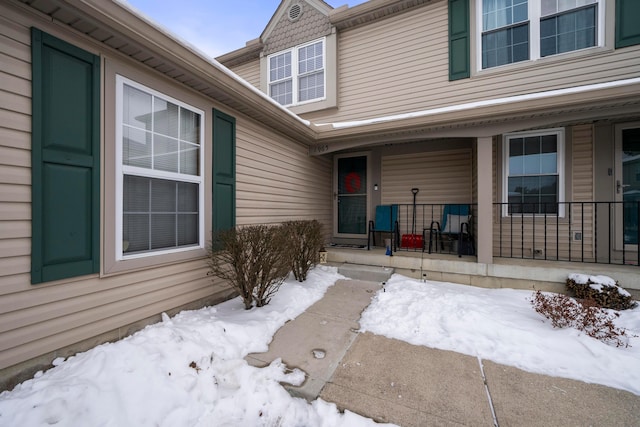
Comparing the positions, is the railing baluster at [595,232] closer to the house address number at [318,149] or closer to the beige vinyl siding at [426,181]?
the beige vinyl siding at [426,181]

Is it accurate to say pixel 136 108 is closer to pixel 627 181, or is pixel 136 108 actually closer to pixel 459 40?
pixel 459 40

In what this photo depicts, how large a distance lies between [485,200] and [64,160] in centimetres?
503

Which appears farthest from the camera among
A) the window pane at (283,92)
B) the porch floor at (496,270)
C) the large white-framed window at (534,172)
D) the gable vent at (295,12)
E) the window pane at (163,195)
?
the window pane at (283,92)

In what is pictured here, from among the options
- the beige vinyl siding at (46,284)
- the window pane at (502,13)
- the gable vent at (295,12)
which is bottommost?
the beige vinyl siding at (46,284)

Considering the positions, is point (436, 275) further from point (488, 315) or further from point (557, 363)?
point (557, 363)

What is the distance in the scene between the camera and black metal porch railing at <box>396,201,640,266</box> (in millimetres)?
4434

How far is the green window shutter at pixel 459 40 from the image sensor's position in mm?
5098

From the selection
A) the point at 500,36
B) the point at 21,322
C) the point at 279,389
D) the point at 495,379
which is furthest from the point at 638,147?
the point at 21,322

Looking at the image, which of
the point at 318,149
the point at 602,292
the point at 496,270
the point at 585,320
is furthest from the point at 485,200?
the point at 318,149

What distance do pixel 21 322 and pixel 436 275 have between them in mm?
4857

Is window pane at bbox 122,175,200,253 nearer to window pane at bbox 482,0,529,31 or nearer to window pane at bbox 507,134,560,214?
window pane at bbox 507,134,560,214

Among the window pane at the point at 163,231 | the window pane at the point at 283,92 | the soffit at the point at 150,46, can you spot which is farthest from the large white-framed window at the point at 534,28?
the window pane at the point at 163,231

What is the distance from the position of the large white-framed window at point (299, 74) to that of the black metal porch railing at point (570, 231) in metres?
4.46

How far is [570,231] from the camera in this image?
15.2ft
